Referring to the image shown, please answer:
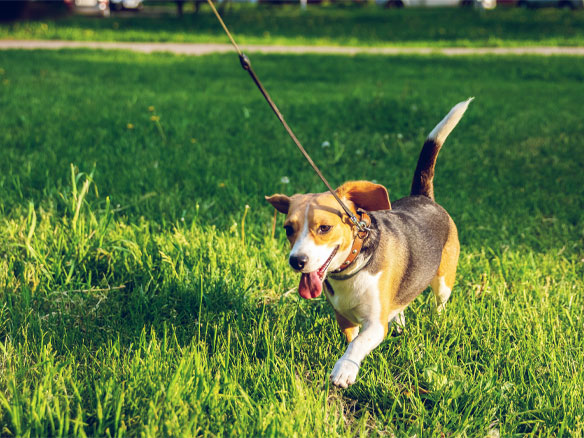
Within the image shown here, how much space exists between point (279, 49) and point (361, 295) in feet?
43.4

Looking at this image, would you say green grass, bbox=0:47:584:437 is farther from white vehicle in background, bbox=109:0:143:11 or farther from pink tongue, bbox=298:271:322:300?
white vehicle in background, bbox=109:0:143:11

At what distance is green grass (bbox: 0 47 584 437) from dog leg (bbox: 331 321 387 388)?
12 centimetres

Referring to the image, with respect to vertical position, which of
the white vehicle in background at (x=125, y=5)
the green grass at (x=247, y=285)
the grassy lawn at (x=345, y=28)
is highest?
the white vehicle in background at (x=125, y=5)

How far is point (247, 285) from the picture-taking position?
3.17 meters

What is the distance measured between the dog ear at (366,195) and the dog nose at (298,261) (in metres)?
0.45

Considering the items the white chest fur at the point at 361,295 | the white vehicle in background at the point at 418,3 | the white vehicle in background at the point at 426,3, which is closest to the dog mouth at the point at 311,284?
the white chest fur at the point at 361,295

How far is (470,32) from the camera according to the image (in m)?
18.2

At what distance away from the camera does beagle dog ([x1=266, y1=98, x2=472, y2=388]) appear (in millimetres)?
2367

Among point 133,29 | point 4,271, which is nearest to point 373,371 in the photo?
point 4,271

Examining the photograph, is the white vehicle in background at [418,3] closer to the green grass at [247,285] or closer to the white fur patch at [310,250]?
the green grass at [247,285]

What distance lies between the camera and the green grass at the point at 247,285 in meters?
2.25

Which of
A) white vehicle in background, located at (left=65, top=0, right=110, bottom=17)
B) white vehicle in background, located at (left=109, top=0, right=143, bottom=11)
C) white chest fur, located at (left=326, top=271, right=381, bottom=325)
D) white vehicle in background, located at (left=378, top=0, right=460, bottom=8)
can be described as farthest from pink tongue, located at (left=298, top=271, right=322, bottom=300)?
white vehicle in background, located at (left=378, top=0, right=460, bottom=8)

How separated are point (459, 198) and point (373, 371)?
252cm

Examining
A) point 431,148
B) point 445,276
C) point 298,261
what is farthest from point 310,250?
point 431,148
